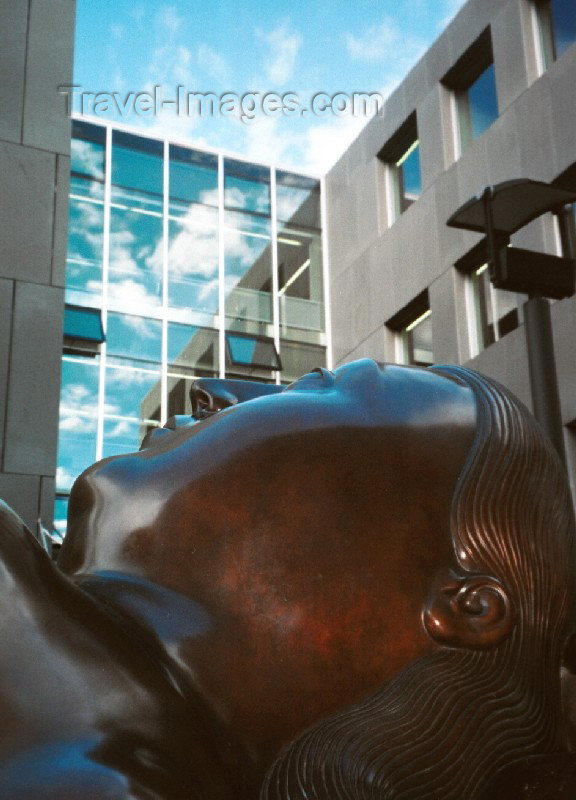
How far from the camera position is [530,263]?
5.59m

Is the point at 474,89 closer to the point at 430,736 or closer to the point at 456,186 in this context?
the point at 456,186

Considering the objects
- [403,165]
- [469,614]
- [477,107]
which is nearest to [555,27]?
[477,107]

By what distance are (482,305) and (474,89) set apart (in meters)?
3.45

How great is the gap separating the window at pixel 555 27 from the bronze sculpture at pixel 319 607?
41.1ft

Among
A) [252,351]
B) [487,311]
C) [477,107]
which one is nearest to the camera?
[487,311]

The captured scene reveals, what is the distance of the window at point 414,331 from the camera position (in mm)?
15445

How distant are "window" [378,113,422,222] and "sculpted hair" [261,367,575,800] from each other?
15309 millimetres

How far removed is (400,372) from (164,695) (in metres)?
0.49

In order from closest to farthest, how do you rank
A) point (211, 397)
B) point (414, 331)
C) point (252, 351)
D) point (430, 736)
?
point (430, 736), point (211, 397), point (414, 331), point (252, 351)

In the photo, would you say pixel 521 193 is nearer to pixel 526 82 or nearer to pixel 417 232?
pixel 526 82

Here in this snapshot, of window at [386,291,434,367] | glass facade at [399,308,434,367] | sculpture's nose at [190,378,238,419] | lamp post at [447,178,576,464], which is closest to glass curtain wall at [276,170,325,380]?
window at [386,291,434,367]

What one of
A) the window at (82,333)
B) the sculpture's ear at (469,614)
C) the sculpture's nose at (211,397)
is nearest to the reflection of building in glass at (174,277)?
the window at (82,333)

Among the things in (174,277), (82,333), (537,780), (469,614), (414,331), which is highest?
(174,277)

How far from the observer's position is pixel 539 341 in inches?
216
